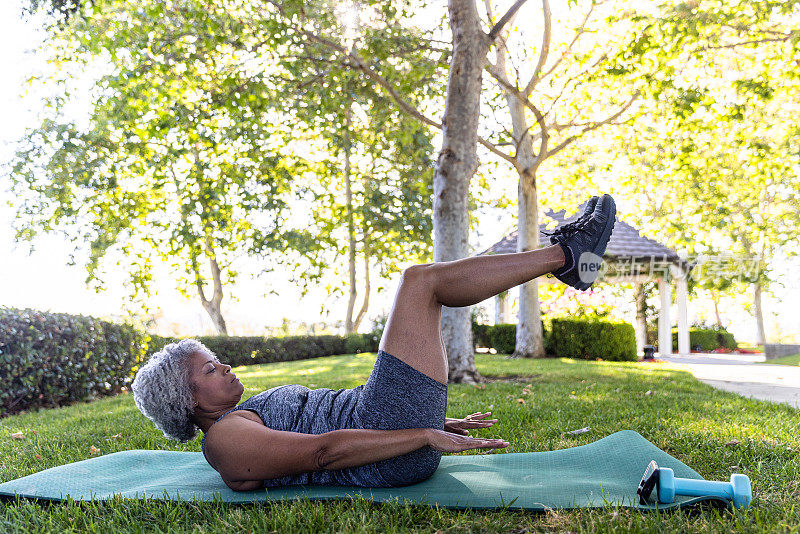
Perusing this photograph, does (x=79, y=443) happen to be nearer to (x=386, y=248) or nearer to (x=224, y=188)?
(x=224, y=188)

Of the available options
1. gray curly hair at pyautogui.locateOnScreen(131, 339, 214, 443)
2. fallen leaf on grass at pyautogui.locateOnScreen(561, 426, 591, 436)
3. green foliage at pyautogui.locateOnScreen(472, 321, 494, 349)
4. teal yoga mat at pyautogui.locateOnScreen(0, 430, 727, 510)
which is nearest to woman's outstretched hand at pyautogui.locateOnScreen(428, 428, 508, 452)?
teal yoga mat at pyautogui.locateOnScreen(0, 430, 727, 510)

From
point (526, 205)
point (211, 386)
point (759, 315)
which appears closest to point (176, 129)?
point (526, 205)

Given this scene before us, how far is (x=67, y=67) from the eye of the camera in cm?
1177

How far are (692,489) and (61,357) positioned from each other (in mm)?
7328

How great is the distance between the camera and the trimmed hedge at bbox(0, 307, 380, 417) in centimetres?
667

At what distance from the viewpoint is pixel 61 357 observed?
7254 millimetres

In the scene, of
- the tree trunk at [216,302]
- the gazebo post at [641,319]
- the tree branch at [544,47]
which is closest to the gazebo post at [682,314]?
the gazebo post at [641,319]

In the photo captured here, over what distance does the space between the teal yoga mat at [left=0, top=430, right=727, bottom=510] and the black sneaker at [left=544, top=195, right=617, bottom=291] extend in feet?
3.07

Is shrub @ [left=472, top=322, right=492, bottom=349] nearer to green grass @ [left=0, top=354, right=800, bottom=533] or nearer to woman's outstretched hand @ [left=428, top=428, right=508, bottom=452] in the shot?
green grass @ [left=0, top=354, right=800, bottom=533]

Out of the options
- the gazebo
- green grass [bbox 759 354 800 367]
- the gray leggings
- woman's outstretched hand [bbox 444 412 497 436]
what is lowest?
green grass [bbox 759 354 800 367]

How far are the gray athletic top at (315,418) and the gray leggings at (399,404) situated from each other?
70 mm

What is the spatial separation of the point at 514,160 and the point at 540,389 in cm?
515

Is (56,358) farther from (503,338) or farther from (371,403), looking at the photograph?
(503,338)

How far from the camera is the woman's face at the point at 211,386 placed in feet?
9.20
